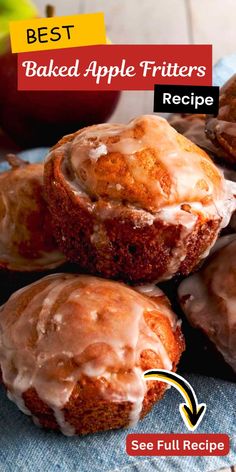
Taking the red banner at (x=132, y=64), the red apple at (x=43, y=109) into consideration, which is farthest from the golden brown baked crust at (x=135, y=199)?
the red apple at (x=43, y=109)

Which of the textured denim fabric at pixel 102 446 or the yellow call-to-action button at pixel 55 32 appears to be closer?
the textured denim fabric at pixel 102 446

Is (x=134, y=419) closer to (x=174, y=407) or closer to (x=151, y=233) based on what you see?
(x=174, y=407)

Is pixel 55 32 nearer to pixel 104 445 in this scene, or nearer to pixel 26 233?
pixel 26 233

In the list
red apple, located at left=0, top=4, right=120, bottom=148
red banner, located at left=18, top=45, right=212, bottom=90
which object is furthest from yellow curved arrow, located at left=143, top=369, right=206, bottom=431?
red apple, located at left=0, top=4, right=120, bottom=148

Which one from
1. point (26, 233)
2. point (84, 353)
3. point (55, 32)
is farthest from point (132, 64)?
point (84, 353)

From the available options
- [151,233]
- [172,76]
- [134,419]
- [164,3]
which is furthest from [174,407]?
[164,3]

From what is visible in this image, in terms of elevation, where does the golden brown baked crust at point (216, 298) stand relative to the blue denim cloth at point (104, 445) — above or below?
above

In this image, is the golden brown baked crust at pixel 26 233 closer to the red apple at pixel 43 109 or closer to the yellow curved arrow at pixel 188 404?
the yellow curved arrow at pixel 188 404
